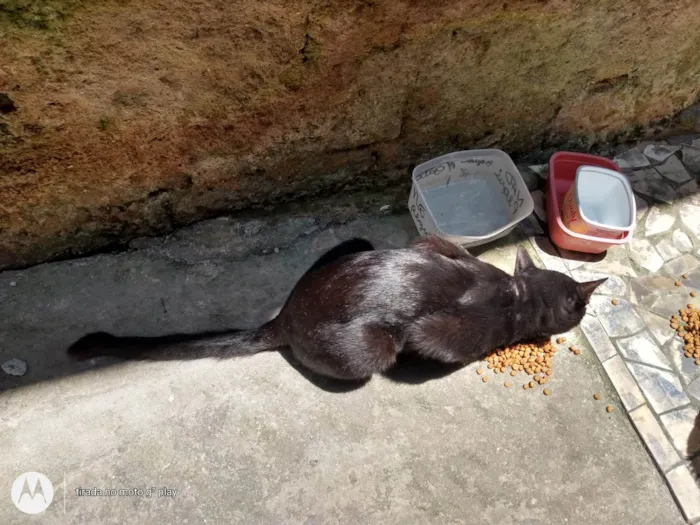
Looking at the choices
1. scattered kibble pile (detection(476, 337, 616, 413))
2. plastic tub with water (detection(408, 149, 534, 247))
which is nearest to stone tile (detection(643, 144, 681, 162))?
plastic tub with water (detection(408, 149, 534, 247))

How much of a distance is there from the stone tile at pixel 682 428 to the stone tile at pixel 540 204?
1.32 meters

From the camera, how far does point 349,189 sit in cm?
343

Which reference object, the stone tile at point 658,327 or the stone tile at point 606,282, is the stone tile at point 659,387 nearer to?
the stone tile at point 658,327

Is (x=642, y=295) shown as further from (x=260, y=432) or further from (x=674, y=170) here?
(x=260, y=432)

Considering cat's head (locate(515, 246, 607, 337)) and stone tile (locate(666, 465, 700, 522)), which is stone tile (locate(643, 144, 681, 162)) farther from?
stone tile (locate(666, 465, 700, 522))

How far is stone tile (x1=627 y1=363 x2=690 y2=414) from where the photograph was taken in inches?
112

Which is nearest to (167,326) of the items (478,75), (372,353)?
(372,353)

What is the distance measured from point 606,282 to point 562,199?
584mm

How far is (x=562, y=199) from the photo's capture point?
3.45 metres

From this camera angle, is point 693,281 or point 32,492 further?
point 693,281

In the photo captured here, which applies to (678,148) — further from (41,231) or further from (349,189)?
(41,231)

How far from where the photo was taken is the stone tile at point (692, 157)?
12.5ft

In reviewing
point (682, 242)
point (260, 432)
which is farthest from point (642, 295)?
point (260, 432)

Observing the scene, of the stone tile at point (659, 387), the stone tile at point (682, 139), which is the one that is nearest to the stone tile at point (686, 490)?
the stone tile at point (659, 387)
